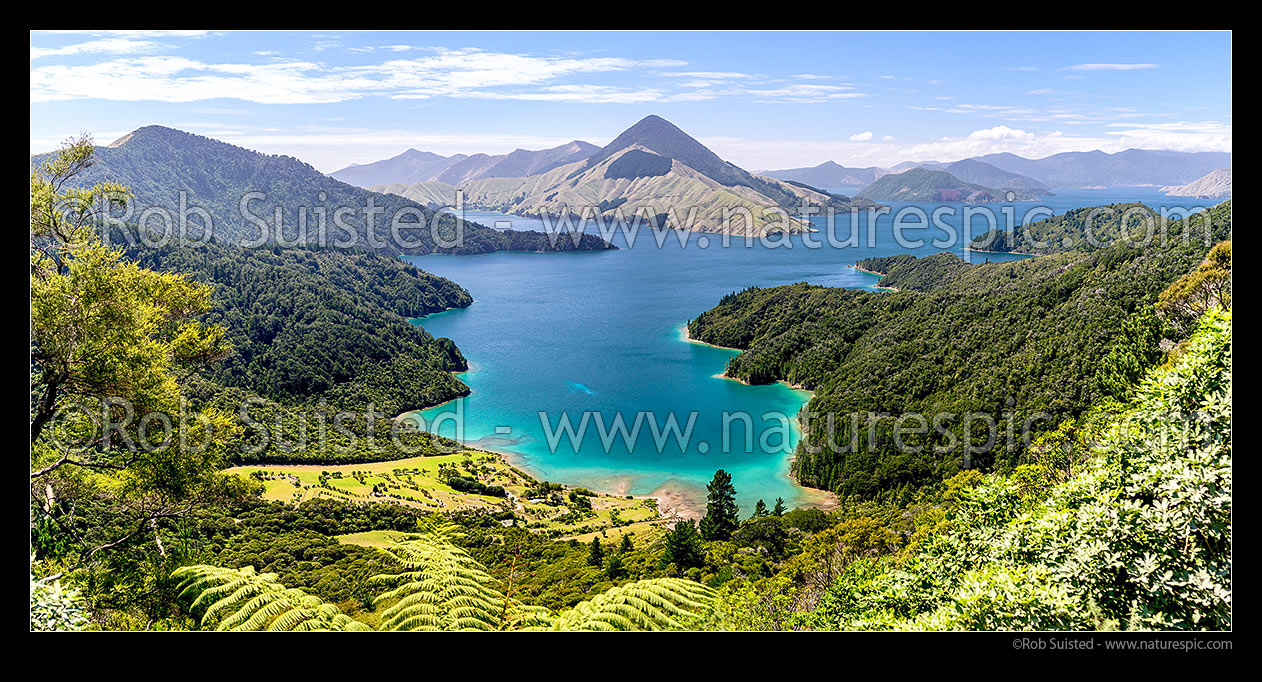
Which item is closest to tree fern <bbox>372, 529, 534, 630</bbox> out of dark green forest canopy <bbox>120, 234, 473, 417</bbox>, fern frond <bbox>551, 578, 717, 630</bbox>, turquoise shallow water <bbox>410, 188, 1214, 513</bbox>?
fern frond <bbox>551, 578, 717, 630</bbox>

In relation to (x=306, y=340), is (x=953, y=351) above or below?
below

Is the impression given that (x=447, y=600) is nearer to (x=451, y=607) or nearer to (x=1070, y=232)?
(x=451, y=607)

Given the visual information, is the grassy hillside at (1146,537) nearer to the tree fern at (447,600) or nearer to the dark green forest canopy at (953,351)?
the tree fern at (447,600)

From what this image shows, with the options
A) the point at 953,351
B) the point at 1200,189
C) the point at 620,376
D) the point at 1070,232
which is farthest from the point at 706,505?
the point at 1200,189

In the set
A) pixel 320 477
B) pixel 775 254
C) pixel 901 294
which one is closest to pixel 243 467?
pixel 320 477

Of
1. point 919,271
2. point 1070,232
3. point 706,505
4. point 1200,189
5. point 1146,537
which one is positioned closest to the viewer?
point 1146,537

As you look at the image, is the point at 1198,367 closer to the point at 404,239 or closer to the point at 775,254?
the point at 775,254

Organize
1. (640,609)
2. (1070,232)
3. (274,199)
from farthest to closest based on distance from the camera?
(274,199) → (1070,232) → (640,609)

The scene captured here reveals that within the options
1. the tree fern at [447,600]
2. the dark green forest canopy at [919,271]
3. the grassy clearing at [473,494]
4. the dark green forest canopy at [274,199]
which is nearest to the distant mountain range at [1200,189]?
the dark green forest canopy at [919,271]
